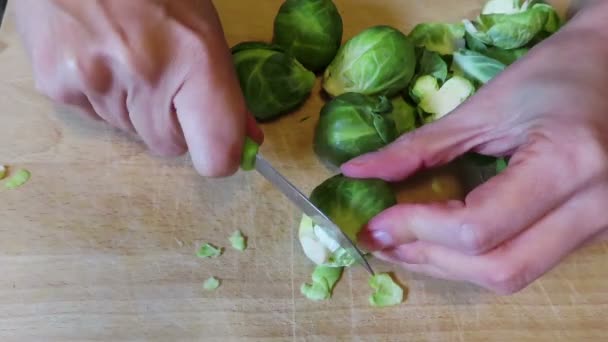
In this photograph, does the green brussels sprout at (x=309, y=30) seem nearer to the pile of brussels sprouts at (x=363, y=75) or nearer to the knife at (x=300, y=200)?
the pile of brussels sprouts at (x=363, y=75)

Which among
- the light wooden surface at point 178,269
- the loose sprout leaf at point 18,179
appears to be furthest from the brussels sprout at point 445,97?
the loose sprout leaf at point 18,179

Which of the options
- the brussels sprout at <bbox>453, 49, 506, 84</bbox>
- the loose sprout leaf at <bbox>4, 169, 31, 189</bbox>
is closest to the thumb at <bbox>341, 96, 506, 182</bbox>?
the brussels sprout at <bbox>453, 49, 506, 84</bbox>

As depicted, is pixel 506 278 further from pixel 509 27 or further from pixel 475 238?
pixel 509 27

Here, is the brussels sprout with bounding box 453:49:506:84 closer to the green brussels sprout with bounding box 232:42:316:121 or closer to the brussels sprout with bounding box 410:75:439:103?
the brussels sprout with bounding box 410:75:439:103

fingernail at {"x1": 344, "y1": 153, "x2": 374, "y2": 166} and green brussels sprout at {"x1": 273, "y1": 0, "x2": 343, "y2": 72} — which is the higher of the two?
green brussels sprout at {"x1": 273, "y1": 0, "x2": 343, "y2": 72}

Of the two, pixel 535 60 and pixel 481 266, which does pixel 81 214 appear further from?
pixel 535 60
